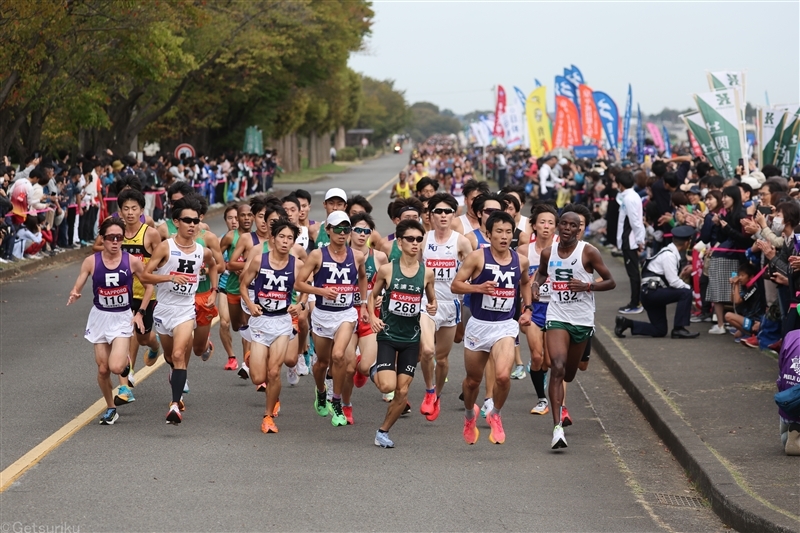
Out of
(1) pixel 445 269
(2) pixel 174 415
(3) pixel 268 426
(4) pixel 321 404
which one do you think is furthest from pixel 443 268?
(2) pixel 174 415

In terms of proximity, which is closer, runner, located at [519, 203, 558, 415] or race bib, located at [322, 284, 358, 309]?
race bib, located at [322, 284, 358, 309]

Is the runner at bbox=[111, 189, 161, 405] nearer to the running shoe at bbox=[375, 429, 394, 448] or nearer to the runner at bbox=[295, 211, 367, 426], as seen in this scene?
the runner at bbox=[295, 211, 367, 426]

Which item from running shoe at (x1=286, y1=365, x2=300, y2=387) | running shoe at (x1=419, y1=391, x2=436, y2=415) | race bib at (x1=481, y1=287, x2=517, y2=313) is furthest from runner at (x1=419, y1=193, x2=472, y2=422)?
running shoe at (x1=286, y1=365, x2=300, y2=387)

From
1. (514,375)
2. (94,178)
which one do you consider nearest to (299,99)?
(94,178)

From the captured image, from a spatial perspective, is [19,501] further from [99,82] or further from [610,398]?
[99,82]

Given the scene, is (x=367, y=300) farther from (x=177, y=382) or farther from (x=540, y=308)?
(x=177, y=382)

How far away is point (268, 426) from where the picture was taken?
997 cm

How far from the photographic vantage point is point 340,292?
33.1 feet

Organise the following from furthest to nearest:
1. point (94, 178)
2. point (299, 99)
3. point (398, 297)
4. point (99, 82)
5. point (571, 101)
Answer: point (299, 99) < point (571, 101) < point (99, 82) < point (94, 178) < point (398, 297)

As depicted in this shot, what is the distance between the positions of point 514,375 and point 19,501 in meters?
6.15

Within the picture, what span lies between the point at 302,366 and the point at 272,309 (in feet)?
8.30

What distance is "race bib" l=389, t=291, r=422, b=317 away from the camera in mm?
9570

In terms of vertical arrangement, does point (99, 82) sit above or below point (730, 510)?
above

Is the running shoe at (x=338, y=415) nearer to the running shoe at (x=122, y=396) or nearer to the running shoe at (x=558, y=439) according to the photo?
the running shoe at (x=558, y=439)
